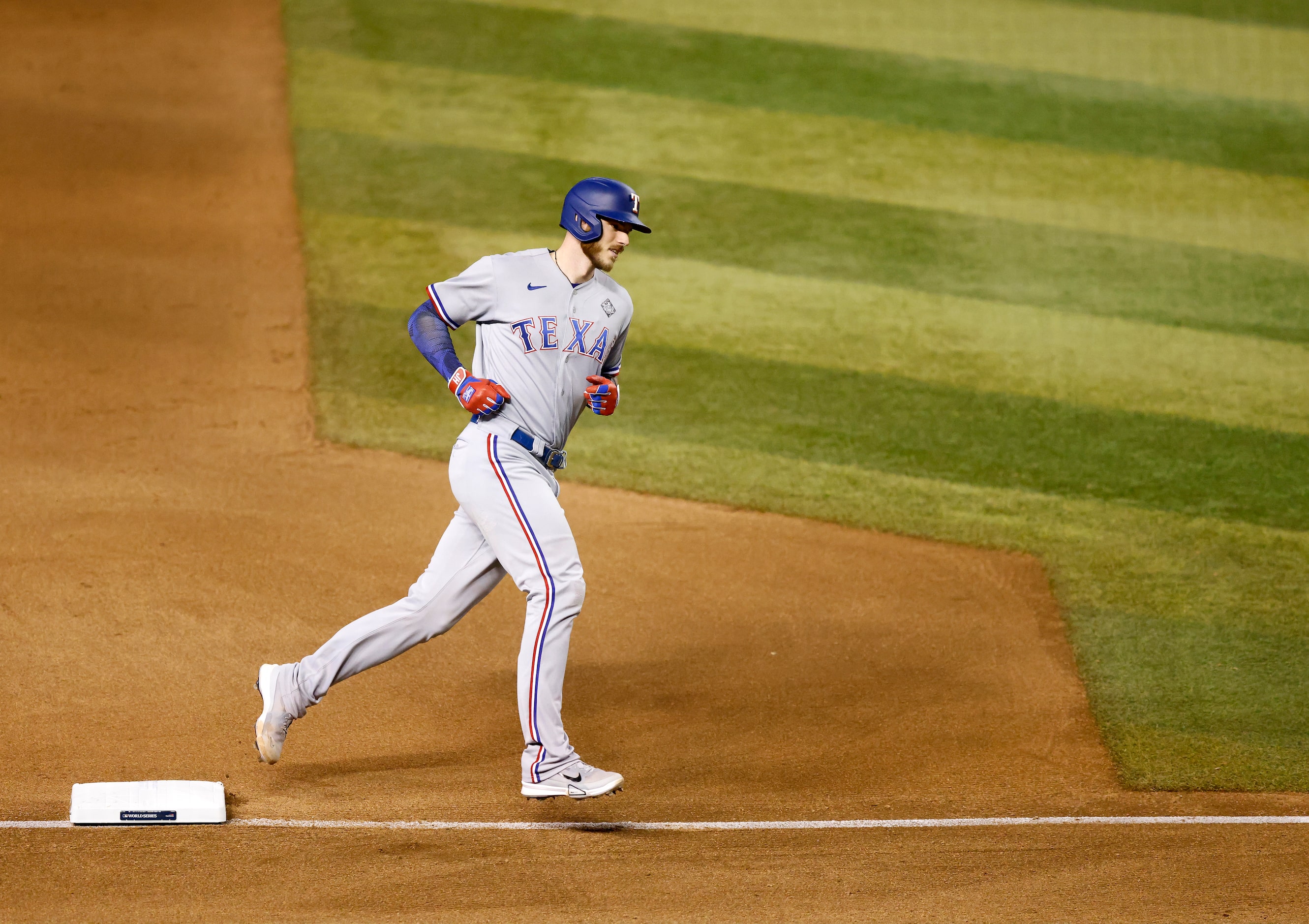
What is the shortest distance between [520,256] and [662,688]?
198 cm

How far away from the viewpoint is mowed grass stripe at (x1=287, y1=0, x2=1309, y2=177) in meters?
11.9

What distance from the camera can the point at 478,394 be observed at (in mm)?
4660

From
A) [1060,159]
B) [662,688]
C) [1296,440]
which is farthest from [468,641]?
[1060,159]

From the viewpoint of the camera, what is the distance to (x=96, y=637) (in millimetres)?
5707

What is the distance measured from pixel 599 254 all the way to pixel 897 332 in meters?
4.84

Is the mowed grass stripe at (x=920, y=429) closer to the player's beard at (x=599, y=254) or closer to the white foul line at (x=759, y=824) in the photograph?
the white foul line at (x=759, y=824)

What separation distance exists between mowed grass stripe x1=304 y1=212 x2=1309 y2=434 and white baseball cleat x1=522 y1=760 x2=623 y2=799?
183 inches

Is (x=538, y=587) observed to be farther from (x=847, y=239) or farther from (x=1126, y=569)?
(x=847, y=239)

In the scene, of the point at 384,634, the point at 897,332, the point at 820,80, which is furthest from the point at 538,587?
the point at 820,80

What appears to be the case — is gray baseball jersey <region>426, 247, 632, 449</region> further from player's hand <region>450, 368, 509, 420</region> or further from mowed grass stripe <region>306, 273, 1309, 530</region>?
mowed grass stripe <region>306, 273, 1309, 530</region>

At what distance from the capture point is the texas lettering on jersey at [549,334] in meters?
4.81

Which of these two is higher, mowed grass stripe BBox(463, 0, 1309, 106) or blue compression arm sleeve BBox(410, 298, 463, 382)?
mowed grass stripe BBox(463, 0, 1309, 106)

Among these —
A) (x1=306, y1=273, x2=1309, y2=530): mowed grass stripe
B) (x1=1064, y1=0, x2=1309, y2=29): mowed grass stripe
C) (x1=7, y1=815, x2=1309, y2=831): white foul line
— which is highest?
(x1=1064, y1=0, x2=1309, y2=29): mowed grass stripe

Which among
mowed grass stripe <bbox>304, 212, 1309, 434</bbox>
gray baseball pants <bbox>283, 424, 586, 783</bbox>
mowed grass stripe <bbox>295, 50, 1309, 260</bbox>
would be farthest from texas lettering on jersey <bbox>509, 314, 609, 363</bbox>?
mowed grass stripe <bbox>295, 50, 1309, 260</bbox>
